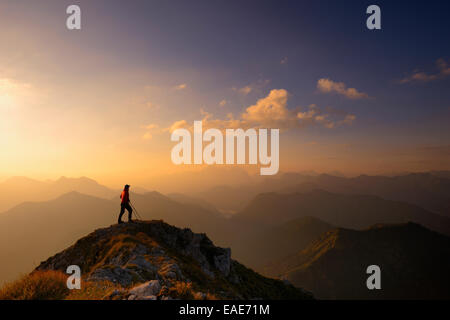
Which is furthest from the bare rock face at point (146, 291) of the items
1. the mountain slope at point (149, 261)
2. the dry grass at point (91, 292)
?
the dry grass at point (91, 292)

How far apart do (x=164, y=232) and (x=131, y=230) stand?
520cm

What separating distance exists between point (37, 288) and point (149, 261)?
9.59 meters

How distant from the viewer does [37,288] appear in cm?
977

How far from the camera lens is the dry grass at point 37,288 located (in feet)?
30.2

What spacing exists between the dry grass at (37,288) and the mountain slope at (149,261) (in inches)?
108

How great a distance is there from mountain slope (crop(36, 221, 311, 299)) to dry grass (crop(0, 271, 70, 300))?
2.76 m

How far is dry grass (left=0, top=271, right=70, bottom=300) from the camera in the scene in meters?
9.21

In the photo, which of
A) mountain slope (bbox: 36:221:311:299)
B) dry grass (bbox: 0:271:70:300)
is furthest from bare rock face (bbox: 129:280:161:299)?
dry grass (bbox: 0:271:70:300)

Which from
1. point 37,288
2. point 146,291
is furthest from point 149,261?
point 146,291
